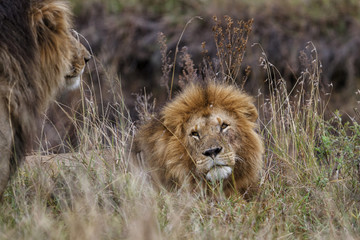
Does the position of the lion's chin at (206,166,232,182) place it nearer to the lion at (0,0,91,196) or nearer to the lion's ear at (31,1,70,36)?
the lion at (0,0,91,196)

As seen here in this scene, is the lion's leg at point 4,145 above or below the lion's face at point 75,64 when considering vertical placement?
below

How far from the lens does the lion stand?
4.12 m

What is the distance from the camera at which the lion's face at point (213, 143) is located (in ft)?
15.2

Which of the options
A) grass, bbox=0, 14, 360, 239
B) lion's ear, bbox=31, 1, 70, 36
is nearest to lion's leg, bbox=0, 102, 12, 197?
grass, bbox=0, 14, 360, 239

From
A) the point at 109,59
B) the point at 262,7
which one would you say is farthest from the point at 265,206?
the point at 262,7

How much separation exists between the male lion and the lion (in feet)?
2.88

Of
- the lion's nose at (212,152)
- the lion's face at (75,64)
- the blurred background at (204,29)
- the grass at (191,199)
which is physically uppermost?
the lion's face at (75,64)

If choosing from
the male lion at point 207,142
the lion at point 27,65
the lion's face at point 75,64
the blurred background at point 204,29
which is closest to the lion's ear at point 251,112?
the male lion at point 207,142

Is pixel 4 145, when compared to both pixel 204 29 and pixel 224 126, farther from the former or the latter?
pixel 204 29

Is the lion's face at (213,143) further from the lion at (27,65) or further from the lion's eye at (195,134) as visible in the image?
the lion at (27,65)

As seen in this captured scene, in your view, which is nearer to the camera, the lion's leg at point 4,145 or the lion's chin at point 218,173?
the lion's leg at point 4,145

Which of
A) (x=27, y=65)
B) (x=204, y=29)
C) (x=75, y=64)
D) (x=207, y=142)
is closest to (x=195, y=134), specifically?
(x=207, y=142)

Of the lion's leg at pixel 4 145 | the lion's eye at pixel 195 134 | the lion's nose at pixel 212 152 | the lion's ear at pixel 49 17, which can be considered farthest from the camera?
the lion's eye at pixel 195 134

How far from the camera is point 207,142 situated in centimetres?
469
